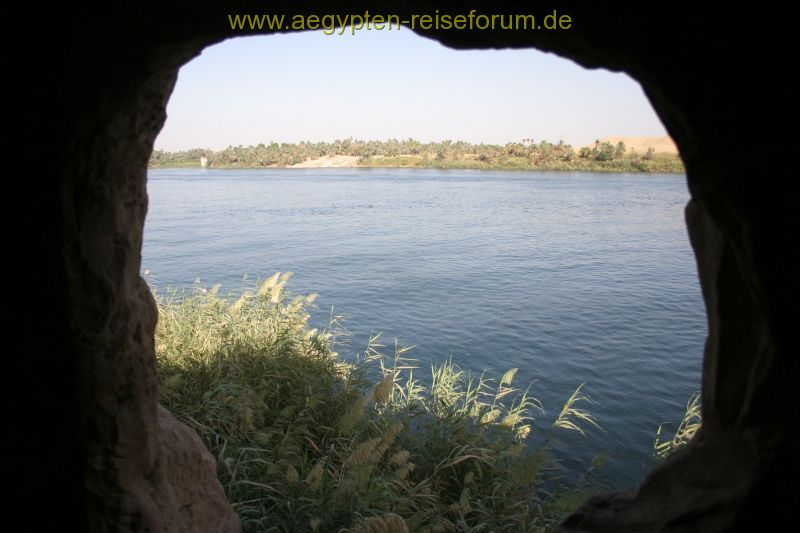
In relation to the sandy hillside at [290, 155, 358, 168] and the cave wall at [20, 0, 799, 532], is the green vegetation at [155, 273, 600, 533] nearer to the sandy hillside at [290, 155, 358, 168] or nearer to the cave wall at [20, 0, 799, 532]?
the cave wall at [20, 0, 799, 532]

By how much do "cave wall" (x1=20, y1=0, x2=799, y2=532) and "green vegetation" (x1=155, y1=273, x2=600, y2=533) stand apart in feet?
4.76

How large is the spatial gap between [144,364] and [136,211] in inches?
31.1

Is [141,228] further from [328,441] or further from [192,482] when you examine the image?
[328,441]

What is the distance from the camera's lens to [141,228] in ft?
9.78

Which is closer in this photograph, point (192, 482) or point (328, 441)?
point (192, 482)

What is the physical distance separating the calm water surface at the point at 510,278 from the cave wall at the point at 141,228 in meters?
5.99

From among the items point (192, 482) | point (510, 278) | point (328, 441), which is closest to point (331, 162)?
point (510, 278)

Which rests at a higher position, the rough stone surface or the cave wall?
the cave wall

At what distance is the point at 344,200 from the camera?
3850 cm

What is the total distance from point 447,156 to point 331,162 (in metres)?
17.1

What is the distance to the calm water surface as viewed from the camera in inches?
415

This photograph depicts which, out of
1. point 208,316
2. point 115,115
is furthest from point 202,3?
point 208,316

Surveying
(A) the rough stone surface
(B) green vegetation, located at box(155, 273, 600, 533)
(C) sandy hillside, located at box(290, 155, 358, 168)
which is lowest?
(B) green vegetation, located at box(155, 273, 600, 533)

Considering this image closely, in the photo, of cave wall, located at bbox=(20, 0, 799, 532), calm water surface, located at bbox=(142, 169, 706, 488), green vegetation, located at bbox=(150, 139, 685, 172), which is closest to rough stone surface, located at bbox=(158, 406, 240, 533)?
cave wall, located at bbox=(20, 0, 799, 532)
